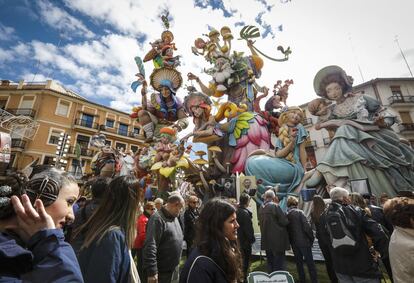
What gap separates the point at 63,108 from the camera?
2239 centimetres

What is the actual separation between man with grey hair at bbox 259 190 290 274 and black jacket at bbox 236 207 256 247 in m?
0.22

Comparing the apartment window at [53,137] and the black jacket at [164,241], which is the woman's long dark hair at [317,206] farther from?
the apartment window at [53,137]

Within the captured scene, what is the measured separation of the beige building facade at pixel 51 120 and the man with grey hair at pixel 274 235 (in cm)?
1916

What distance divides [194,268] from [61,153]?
9993 millimetres

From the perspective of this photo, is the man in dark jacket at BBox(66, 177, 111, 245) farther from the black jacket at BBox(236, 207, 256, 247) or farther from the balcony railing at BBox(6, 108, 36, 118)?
the balcony railing at BBox(6, 108, 36, 118)

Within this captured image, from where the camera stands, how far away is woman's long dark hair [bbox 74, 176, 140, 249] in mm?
1510

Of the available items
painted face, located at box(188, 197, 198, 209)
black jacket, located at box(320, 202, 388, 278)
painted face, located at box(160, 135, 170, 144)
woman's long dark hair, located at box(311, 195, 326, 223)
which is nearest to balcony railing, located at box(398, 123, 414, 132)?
painted face, located at box(160, 135, 170, 144)

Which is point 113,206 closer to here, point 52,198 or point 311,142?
point 52,198

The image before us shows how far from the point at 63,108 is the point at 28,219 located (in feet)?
84.4

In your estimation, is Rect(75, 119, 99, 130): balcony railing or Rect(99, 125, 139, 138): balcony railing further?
Rect(99, 125, 139, 138): balcony railing

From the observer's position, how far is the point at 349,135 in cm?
650

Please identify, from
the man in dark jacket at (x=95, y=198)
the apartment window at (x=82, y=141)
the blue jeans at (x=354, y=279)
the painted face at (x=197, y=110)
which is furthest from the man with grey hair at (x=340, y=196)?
the apartment window at (x=82, y=141)

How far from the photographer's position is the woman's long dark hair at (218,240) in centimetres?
132

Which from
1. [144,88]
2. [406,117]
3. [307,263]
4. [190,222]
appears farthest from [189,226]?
[406,117]
